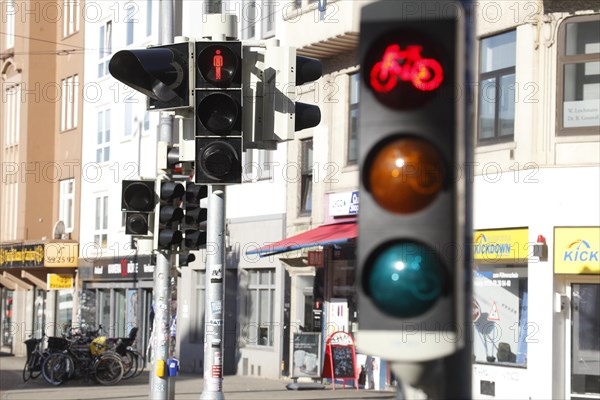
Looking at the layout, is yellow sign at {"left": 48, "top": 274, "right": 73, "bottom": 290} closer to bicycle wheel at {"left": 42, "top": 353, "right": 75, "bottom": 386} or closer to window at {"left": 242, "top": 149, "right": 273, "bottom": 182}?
window at {"left": 242, "top": 149, "right": 273, "bottom": 182}

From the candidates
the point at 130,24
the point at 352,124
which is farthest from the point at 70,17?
the point at 352,124

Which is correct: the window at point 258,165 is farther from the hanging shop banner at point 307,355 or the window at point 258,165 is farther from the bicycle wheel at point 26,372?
the bicycle wheel at point 26,372

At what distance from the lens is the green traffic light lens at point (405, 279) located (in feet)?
12.2

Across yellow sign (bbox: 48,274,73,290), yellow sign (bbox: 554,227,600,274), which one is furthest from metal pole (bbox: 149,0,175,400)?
yellow sign (bbox: 48,274,73,290)

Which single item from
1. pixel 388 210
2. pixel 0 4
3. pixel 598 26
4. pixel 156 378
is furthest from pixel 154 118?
pixel 388 210

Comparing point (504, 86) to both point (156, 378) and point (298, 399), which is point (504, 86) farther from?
point (156, 378)

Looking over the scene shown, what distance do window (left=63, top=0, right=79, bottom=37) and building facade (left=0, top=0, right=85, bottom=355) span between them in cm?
5

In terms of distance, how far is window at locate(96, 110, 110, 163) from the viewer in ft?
136

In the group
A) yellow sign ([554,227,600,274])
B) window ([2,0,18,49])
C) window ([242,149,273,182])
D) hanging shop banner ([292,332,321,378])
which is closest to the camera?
yellow sign ([554,227,600,274])

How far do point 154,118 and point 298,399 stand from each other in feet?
52.7

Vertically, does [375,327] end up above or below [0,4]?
below

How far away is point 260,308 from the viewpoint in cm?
3019

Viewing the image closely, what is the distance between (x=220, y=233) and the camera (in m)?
9.98

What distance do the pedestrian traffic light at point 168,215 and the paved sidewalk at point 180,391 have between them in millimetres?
9110
